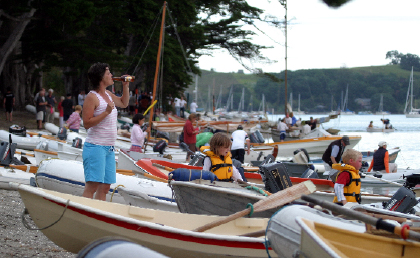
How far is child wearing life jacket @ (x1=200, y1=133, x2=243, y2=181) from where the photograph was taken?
21.2 feet

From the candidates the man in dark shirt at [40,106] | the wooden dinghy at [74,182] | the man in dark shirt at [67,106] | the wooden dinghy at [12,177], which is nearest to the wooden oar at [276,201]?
the wooden dinghy at [74,182]

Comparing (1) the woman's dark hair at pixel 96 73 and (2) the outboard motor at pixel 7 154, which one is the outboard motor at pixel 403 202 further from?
(2) the outboard motor at pixel 7 154

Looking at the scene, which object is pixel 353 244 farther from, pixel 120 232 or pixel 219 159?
pixel 219 159

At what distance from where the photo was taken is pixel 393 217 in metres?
4.78

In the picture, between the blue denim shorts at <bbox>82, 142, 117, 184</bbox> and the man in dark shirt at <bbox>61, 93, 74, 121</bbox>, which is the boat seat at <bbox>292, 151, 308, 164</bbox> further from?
the man in dark shirt at <bbox>61, 93, 74, 121</bbox>

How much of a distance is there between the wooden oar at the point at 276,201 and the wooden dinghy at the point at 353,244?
1.28 meters

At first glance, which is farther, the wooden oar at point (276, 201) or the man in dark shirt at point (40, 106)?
the man in dark shirt at point (40, 106)

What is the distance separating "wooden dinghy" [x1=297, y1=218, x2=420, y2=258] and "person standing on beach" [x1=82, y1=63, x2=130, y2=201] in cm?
241

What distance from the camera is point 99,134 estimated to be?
494cm

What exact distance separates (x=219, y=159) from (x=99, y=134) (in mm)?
2128

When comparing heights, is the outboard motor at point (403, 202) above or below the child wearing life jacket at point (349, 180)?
below

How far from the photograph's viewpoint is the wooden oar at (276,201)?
4.69 metres

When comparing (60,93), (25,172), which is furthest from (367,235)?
(60,93)

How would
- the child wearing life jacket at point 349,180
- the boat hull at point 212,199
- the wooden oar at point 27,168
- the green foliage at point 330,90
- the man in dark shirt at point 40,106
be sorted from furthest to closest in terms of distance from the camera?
the green foliage at point 330,90 < the man in dark shirt at point 40,106 < the wooden oar at point 27,168 < the child wearing life jacket at point 349,180 < the boat hull at point 212,199
